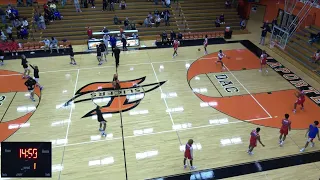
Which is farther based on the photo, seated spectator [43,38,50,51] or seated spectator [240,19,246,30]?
seated spectator [240,19,246,30]

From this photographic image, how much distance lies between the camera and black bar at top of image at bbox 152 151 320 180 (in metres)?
9.45

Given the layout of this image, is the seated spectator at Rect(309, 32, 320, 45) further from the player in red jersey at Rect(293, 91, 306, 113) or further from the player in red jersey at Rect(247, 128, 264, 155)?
the player in red jersey at Rect(247, 128, 264, 155)

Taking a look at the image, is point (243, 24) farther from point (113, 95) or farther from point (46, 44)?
point (46, 44)

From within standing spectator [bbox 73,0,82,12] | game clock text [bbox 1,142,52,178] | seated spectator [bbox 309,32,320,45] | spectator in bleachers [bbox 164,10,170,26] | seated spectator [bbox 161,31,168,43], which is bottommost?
game clock text [bbox 1,142,52,178]

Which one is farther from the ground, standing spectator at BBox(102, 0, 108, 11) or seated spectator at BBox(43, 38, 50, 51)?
standing spectator at BBox(102, 0, 108, 11)

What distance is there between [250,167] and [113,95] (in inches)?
302

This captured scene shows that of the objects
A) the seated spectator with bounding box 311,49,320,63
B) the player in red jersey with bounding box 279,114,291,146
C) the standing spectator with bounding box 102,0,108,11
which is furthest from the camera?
the standing spectator with bounding box 102,0,108,11

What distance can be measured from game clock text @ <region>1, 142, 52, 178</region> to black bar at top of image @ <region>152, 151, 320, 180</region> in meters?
4.91

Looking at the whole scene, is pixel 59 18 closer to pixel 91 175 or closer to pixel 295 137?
pixel 91 175

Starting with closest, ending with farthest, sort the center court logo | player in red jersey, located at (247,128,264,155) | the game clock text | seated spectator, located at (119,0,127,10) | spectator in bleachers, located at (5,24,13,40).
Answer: the game clock text, player in red jersey, located at (247,128,264,155), the center court logo, spectator in bleachers, located at (5,24,13,40), seated spectator, located at (119,0,127,10)

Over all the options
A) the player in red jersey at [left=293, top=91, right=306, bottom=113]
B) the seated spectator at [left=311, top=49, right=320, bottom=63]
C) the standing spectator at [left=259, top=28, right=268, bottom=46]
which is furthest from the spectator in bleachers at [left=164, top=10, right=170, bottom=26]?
the player in red jersey at [left=293, top=91, right=306, bottom=113]

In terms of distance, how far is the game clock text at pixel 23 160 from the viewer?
5309mm

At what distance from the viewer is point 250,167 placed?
9.87m

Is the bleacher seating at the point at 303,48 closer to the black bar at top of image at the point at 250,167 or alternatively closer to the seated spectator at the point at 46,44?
the black bar at top of image at the point at 250,167
